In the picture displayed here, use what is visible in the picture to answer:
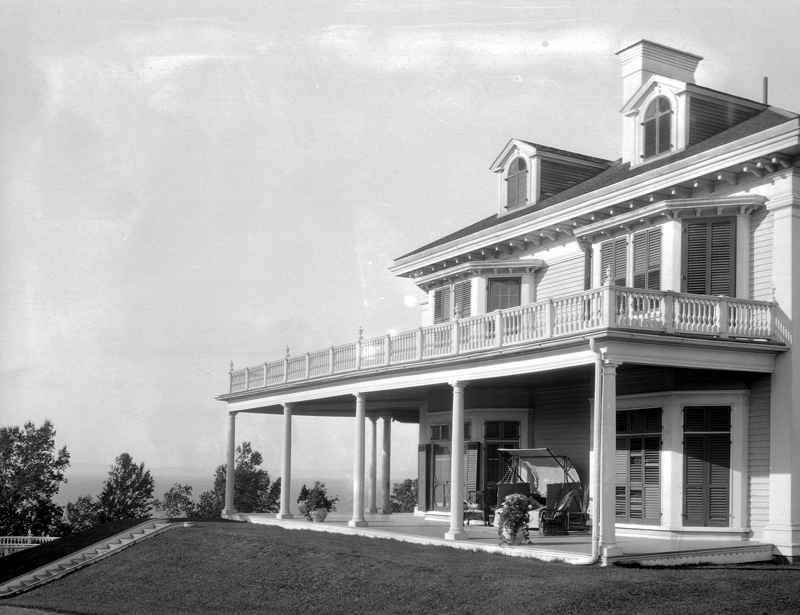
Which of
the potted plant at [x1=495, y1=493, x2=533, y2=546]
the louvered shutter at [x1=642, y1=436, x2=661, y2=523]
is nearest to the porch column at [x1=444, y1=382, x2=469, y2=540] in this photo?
the potted plant at [x1=495, y1=493, x2=533, y2=546]

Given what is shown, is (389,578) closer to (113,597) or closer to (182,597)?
(182,597)

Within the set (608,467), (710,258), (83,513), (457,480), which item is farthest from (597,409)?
(83,513)

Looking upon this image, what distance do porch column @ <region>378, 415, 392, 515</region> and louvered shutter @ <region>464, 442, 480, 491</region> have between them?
7.72 m

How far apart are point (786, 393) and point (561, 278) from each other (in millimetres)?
Result: 7579

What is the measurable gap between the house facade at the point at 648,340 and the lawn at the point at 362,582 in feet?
6.24

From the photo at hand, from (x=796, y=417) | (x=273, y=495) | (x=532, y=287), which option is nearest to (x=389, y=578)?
(x=796, y=417)

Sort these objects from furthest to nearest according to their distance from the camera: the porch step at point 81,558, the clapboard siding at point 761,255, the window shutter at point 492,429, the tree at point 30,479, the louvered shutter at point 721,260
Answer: the tree at point 30,479 → the porch step at point 81,558 → the window shutter at point 492,429 → the louvered shutter at point 721,260 → the clapboard siding at point 761,255

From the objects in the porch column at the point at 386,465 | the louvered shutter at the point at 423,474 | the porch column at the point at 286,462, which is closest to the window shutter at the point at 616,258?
the louvered shutter at the point at 423,474

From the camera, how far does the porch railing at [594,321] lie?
1939cm

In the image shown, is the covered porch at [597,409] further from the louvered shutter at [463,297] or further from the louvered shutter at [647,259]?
the louvered shutter at [463,297]

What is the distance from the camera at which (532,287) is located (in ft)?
90.4

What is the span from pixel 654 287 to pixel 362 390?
29.8 ft

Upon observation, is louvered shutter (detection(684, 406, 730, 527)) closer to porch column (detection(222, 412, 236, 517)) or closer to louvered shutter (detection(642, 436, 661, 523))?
louvered shutter (detection(642, 436, 661, 523))

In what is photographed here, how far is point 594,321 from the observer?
19344 mm
